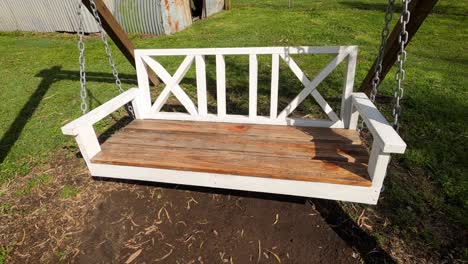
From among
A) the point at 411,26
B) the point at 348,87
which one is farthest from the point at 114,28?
the point at 411,26

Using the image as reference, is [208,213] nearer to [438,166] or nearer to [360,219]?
[360,219]

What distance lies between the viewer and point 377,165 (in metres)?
2.03

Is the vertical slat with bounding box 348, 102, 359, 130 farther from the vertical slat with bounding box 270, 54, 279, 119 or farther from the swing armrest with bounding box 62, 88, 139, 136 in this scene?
the swing armrest with bounding box 62, 88, 139, 136

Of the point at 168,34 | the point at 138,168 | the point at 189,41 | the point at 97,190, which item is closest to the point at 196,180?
the point at 138,168

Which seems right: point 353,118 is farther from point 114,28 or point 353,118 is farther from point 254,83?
point 114,28

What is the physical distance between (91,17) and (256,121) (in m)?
10.4

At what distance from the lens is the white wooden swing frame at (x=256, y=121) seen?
2127 mm

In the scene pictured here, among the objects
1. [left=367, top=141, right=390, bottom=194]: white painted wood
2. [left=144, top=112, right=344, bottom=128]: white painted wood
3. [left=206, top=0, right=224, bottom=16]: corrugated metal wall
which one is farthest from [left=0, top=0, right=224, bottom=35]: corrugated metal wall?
[left=367, top=141, right=390, bottom=194]: white painted wood

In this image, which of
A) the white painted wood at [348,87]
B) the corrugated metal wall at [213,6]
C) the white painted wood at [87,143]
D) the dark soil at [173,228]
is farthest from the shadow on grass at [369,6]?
the white painted wood at [87,143]

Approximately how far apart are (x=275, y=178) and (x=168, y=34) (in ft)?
31.4

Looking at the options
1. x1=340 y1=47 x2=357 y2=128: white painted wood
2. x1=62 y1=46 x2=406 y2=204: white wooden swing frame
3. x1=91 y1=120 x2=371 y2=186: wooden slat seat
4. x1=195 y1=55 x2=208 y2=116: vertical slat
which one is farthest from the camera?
x1=195 y1=55 x2=208 y2=116: vertical slat

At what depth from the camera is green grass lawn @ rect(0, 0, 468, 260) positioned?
310cm

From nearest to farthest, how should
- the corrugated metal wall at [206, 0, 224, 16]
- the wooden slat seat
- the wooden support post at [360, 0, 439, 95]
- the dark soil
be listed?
1. the wooden slat seat
2. the wooden support post at [360, 0, 439, 95]
3. the dark soil
4. the corrugated metal wall at [206, 0, 224, 16]

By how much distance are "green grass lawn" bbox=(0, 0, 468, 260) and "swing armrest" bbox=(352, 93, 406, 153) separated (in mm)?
1108
